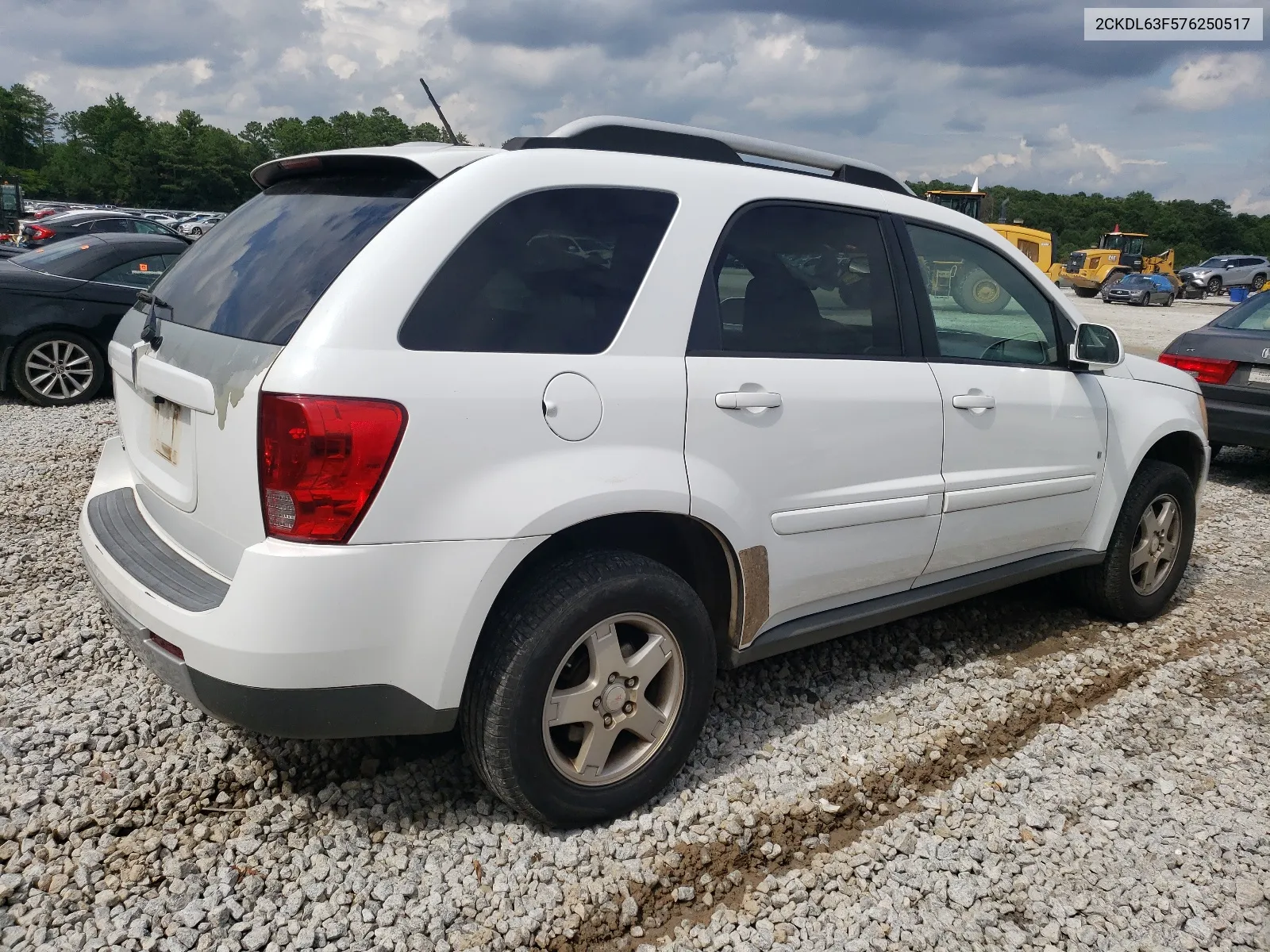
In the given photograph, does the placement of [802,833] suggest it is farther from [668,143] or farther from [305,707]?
[668,143]

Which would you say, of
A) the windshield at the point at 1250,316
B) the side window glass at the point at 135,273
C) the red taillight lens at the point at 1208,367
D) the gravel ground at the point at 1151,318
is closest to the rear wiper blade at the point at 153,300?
the side window glass at the point at 135,273

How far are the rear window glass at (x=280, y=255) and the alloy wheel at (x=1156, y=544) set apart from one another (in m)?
3.72

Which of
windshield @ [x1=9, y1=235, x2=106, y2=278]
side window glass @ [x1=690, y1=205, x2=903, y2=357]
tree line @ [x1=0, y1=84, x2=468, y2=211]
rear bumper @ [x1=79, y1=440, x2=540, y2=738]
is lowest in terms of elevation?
rear bumper @ [x1=79, y1=440, x2=540, y2=738]

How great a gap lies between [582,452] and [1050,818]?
1.90m

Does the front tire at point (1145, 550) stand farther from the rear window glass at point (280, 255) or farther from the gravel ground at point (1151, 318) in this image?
the gravel ground at point (1151, 318)

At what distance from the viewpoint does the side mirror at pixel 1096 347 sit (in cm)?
398

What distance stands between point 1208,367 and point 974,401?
5346 millimetres

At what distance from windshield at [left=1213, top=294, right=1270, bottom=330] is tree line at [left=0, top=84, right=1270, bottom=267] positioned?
7185 centimetres

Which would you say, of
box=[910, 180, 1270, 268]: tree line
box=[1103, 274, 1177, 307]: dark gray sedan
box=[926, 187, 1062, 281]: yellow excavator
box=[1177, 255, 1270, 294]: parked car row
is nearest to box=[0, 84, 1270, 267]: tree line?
box=[910, 180, 1270, 268]: tree line

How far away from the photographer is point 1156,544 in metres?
4.67

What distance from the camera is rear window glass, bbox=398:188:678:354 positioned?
2.42 meters

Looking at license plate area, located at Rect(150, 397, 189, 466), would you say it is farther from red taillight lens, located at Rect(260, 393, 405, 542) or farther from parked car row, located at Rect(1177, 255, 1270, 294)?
parked car row, located at Rect(1177, 255, 1270, 294)

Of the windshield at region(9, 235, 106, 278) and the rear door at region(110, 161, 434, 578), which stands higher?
the windshield at region(9, 235, 106, 278)

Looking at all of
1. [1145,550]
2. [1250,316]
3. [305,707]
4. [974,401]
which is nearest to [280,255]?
[305,707]
